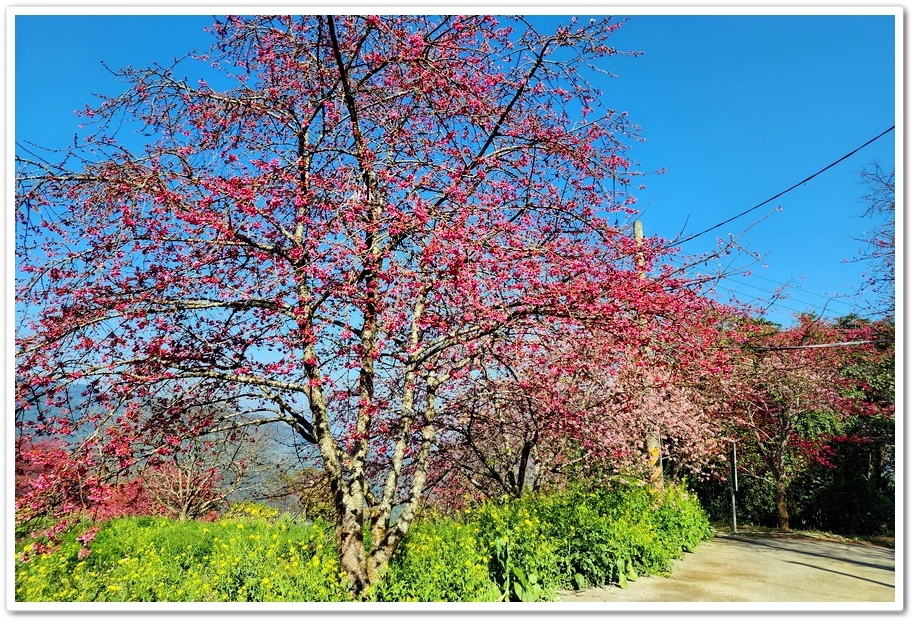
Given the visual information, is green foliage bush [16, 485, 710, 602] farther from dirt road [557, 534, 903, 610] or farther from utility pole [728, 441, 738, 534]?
utility pole [728, 441, 738, 534]

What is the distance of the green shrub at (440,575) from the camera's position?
4.48 m

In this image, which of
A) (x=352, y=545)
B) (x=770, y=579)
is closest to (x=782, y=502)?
(x=770, y=579)

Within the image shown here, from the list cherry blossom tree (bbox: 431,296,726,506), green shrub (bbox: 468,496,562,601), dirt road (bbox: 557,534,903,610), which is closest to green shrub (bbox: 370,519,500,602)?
green shrub (bbox: 468,496,562,601)

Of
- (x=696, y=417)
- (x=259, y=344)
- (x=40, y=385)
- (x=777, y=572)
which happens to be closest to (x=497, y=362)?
(x=259, y=344)

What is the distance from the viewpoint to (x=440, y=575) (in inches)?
178

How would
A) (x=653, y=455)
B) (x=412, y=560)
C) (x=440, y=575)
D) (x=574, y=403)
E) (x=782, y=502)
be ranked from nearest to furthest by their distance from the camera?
(x=440, y=575), (x=412, y=560), (x=574, y=403), (x=653, y=455), (x=782, y=502)

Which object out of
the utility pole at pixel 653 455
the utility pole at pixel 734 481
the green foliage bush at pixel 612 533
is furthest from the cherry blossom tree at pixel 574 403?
the utility pole at pixel 734 481

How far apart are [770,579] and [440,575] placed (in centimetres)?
404

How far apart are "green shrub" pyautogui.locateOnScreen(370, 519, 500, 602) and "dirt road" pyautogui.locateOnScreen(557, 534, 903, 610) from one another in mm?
952

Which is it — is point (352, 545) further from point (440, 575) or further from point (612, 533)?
point (612, 533)

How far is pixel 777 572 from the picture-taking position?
6.93 m

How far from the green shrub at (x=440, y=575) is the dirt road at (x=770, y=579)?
0.95m

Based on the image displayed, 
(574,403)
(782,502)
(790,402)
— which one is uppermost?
(790,402)
